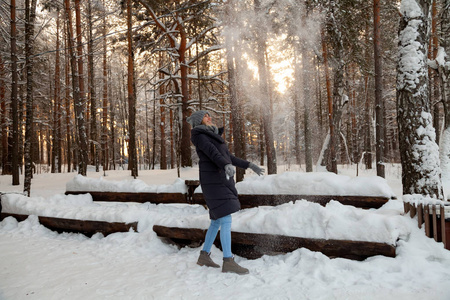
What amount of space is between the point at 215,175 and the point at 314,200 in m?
2.00

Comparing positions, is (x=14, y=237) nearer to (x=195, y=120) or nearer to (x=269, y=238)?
(x=195, y=120)

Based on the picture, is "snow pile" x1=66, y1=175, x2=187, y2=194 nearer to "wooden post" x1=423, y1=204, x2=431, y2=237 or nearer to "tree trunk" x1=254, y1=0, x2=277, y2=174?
"wooden post" x1=423, y1=204, x2=431, y2=237

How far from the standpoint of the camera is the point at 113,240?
15.5 feet

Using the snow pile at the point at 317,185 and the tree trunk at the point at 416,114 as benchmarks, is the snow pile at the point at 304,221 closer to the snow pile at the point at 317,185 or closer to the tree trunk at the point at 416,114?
the snow pile at the point at 317,185

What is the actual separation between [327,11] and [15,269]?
45.6 ft

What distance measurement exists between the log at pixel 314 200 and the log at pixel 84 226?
2083 mm

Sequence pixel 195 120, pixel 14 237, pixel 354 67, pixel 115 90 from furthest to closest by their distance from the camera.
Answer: pixel 115 90, pixel 354 67, pixel 14 237, pixel 195 120

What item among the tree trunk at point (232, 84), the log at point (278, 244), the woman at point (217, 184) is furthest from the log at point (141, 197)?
the tree trunk at point (232, 84)

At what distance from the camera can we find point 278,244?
3.63 m

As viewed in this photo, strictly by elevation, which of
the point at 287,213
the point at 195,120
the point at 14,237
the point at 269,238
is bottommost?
the point at 14,237

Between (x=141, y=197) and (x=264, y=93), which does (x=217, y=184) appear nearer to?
(x=141, y=197)

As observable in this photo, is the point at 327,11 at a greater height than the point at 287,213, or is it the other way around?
the point at 327,11

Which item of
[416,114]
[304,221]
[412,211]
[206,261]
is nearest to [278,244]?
[304,221]

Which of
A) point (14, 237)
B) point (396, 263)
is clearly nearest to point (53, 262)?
point (14, 237)
